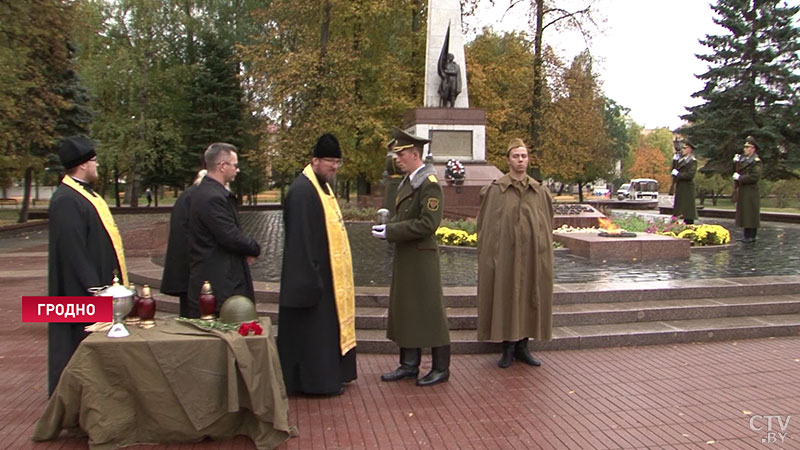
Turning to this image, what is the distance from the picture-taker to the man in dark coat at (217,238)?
4.57m

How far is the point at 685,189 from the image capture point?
13648mm

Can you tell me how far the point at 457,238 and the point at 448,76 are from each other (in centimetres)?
809

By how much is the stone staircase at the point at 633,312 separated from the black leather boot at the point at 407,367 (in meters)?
0.80

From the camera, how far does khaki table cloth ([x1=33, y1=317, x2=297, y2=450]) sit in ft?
12.6

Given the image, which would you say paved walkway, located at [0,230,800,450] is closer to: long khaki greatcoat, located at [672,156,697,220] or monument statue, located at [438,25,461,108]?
long khaki greatcoat, located at [672,156,697,220]

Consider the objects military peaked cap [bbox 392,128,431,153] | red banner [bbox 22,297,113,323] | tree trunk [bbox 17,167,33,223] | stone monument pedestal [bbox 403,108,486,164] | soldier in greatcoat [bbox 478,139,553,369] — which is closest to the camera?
red banner [bbox 22,297,113,323]

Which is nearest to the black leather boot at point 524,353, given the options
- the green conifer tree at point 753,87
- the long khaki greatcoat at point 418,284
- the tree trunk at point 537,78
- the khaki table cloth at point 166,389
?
the long khaki greatcoat at point 418,284

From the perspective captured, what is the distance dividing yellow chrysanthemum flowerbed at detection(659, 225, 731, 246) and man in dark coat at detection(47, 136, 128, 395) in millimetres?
10268

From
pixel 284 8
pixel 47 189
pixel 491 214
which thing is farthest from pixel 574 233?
pixel 47 189

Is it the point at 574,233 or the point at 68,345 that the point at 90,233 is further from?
the point at 574,233

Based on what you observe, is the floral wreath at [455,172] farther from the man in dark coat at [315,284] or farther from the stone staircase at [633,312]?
the man in dark coat at [315,284]

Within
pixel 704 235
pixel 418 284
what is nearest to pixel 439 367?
pixel 418 284

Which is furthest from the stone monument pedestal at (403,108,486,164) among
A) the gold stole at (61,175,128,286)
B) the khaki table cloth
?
the khaki table cloth

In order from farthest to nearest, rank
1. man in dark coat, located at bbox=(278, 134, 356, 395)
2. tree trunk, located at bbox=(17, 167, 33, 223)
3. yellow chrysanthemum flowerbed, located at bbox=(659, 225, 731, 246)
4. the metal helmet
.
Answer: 1. tree trunk, located at bbox=(17, 167, 33, 223)
2. yellow chrysanthemum flowerbed, located at bbox=(659, 225, 731, 246)
3. man in dark coat, located at bbox=(278, 134, 356, 395)
4. the metal helmet
